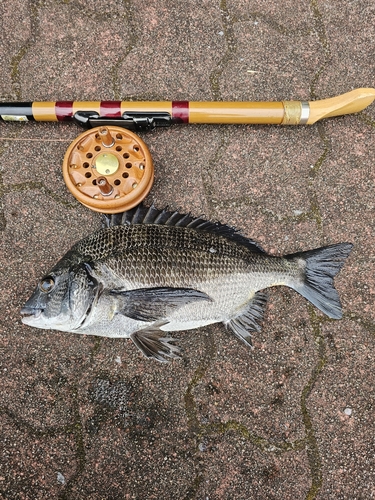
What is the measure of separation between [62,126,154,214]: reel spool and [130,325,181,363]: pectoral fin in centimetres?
91

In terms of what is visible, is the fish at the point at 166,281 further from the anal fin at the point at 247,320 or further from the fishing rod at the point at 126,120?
the fishing rod at the point at 126,120

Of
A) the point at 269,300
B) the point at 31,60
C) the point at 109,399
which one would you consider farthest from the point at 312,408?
the point at 31,60

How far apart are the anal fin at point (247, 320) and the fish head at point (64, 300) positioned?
1016 millimetres

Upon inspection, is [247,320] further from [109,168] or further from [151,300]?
[109,168]

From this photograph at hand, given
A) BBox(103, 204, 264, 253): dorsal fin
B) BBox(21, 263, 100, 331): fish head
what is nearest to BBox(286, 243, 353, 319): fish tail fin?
BBox(103, 204, 264, 253): dorsal fin

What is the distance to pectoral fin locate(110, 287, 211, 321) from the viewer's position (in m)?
2.73

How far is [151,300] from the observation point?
2.75 m

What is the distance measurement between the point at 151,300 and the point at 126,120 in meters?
1.40

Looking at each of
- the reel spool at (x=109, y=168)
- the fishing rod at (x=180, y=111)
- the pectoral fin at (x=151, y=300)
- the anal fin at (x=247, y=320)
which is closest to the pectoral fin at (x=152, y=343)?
the pectoral fin at (x=151, y=300)

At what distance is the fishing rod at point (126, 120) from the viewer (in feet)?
10.3

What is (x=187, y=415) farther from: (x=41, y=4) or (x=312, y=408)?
(x=41, y=4)

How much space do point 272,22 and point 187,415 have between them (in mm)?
3255

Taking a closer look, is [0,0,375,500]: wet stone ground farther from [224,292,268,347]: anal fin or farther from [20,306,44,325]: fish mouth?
[20,306,44,325]: fish mouth

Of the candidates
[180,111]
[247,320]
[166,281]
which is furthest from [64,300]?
[180,111]
